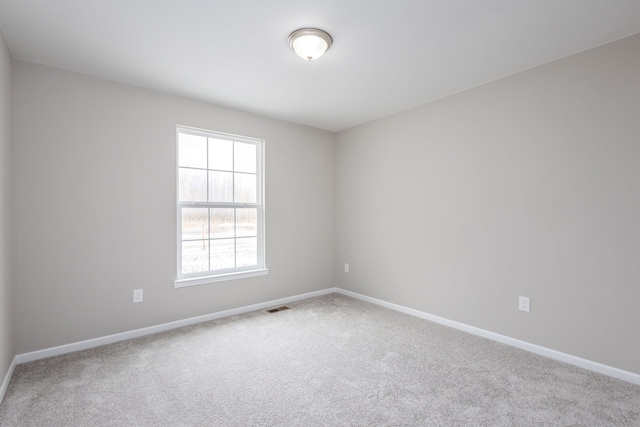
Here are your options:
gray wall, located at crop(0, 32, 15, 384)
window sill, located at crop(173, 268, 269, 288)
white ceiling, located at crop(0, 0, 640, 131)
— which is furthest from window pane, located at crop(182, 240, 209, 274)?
white ceiling, located at crop(0, 0, 640, 131)

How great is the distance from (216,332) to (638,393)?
3.29m

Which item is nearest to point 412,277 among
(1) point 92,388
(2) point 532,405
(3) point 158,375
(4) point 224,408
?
(2) point 532,405

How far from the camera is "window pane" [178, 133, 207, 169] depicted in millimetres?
3404

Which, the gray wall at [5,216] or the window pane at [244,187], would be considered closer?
the gray wall at [5,216]

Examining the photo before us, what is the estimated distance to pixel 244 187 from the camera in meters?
3.87

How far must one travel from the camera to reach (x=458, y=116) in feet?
10.6

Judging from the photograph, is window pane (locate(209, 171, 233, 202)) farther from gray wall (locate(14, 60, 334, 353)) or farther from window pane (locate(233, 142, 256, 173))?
gray wall (locate(14, 60, 334, 353))

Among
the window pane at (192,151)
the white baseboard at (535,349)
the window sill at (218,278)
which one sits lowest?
the white baseboard at (535,349)

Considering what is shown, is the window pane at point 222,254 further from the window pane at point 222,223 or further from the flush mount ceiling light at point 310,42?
Result: the flush mount ceiling light at point 310,42

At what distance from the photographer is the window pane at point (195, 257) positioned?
11.1ft

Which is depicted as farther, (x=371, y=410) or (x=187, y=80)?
(x=187, y=80)

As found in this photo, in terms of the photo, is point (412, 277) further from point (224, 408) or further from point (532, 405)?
point (224, 408)

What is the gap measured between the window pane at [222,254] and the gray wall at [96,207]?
22 centimetres

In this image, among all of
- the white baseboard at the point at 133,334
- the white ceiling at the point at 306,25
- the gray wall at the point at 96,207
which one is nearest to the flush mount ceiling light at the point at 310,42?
the white ceiling at the point at 306,25
